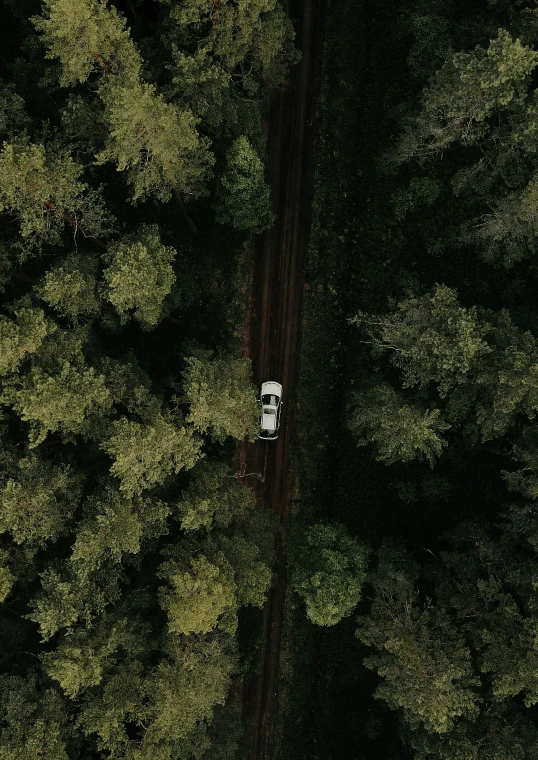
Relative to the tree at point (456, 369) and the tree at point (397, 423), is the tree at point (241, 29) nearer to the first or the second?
the tree at point (456, 369)

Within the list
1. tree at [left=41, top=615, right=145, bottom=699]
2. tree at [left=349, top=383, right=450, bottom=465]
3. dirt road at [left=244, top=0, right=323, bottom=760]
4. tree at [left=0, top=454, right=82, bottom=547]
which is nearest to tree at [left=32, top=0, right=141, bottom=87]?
dirt road at [left=244, top=0, right=323, bottom=760]

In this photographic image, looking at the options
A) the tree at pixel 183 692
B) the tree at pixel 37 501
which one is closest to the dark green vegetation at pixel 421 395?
the tree at pixel 183 692

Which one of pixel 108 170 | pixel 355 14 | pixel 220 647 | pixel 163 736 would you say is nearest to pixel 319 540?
pixel 220 647

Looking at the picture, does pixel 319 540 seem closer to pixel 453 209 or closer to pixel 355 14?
pixel 453 209

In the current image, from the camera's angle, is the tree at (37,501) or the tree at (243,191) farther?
the tree at (243,191)

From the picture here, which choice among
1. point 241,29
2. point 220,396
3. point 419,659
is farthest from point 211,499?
point 241,29
